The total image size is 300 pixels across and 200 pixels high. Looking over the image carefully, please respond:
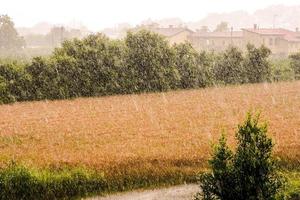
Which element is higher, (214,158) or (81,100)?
(214,158)

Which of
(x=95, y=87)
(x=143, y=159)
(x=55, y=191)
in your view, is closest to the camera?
(x=55, y=191)

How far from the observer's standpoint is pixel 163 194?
42.4 ft

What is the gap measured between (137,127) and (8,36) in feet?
257

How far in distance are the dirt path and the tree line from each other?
70.9 feet

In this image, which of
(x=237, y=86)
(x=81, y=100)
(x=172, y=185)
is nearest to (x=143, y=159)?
(x=172, y=185)

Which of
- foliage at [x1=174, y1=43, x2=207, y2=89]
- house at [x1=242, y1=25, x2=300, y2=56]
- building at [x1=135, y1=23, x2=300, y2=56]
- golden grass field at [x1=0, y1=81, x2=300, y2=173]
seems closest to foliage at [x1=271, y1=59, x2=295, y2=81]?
foliage at [x1=174, y1=43, x2=207, y2=89]

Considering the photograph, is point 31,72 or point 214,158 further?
point 31,72

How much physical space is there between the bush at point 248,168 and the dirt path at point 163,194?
287cm

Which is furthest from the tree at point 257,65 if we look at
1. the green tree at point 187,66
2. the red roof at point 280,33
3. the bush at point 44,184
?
the red roof at point 280,33

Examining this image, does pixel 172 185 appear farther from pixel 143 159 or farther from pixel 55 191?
pixel 55 191

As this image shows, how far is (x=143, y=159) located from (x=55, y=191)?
3296 millimetres

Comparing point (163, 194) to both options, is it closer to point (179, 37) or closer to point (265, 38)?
point (265, 38)

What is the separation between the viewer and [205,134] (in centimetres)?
2000

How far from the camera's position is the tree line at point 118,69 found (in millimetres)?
34312
